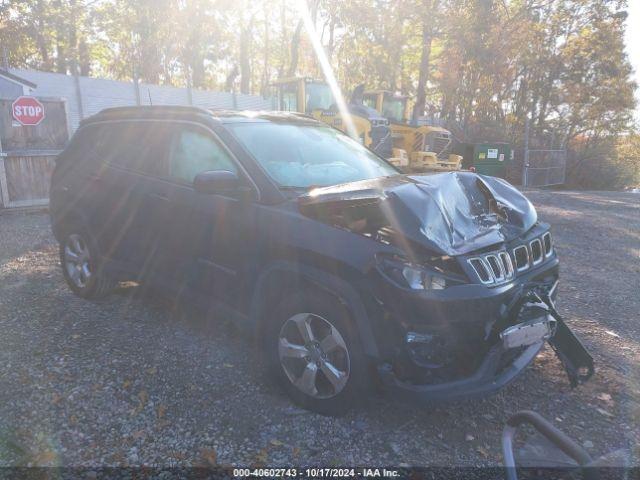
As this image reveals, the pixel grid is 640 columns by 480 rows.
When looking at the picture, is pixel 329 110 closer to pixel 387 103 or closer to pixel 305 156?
pixel 387 103

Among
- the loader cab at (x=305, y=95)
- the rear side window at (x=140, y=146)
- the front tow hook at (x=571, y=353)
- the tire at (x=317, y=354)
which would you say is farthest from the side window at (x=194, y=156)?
the loader cab at (x=305, y=95)

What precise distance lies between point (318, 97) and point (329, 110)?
1.61m

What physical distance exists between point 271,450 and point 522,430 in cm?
153

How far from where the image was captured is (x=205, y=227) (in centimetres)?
366

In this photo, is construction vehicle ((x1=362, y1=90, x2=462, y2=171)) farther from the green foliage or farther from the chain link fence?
the green foliage

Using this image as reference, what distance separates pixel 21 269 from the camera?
243 inches

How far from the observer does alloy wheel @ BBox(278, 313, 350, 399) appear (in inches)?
114

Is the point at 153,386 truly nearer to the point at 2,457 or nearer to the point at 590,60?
the point at 2,457

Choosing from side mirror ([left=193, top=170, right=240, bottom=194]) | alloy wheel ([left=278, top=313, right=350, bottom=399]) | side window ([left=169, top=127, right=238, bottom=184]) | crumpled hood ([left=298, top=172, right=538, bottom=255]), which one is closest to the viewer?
crumpled hood ([left=298, top=172, right=538, bottom=255])

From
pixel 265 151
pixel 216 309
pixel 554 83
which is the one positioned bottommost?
pixel 216 309

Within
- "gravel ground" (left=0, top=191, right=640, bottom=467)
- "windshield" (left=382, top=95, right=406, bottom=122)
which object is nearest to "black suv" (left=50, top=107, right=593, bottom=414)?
"gravel ground" (left=0, top=191, right=640, bottom=467)

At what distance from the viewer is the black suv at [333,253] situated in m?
2.64

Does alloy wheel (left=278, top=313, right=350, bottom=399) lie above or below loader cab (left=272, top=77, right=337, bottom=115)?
below

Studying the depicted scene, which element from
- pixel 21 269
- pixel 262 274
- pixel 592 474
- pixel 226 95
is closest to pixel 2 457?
pixel 262 274
